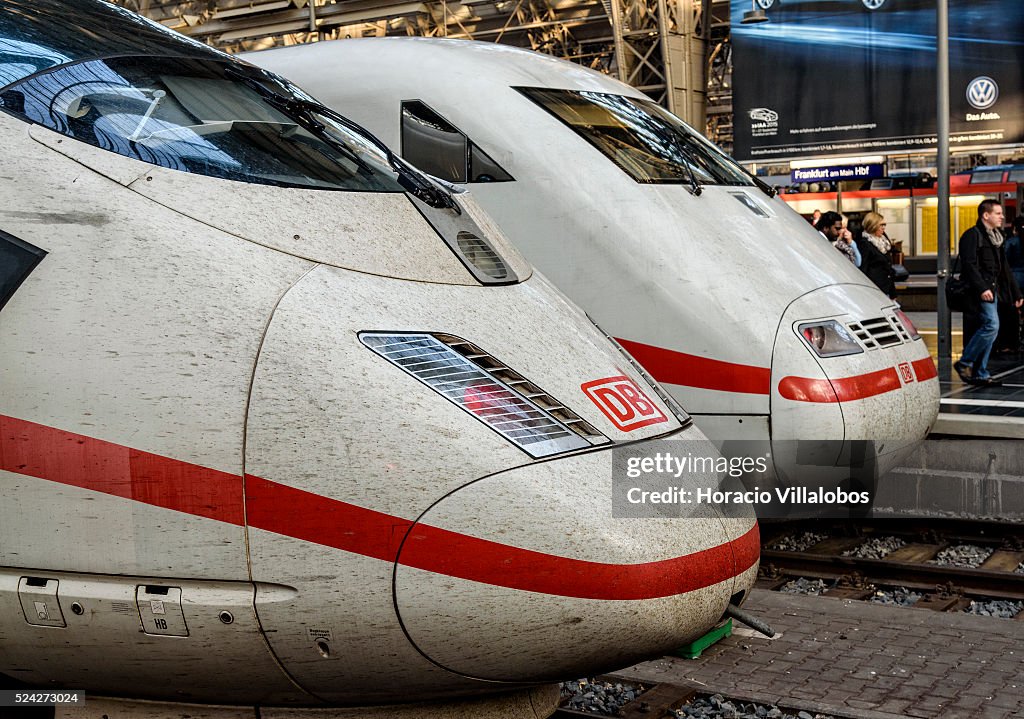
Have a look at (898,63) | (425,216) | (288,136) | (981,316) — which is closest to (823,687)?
(425,216)

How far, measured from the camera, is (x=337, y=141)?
12.9ft

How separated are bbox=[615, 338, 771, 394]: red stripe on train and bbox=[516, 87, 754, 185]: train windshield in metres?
1.03

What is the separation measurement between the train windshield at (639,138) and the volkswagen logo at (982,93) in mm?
10314

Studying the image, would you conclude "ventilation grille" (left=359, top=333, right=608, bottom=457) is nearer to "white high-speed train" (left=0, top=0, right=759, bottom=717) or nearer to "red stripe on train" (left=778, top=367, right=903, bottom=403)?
"white high-speed train" (left=0, top=0, right=759, bottom=717)

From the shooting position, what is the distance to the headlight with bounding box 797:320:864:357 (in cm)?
658

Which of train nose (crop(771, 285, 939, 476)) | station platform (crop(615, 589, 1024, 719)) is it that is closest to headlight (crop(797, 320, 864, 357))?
train nose (crop(771, 285, 939, 476))

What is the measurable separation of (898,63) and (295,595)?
54.1 ft

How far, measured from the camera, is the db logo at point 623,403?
3.49m

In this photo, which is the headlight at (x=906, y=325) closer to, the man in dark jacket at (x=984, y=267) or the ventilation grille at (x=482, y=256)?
the man in dark jacket at (x=984, y=267)

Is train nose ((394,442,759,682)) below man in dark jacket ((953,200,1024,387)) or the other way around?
the other way around

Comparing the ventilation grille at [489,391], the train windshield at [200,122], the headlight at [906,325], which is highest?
the train windshield at [200,122]

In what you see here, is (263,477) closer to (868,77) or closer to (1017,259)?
(1017,259)

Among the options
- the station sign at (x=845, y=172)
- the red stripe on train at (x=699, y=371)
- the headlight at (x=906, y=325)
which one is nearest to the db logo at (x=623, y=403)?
the red stripe on train at (x=699, y=371)

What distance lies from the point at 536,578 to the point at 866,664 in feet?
9.61
